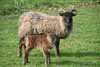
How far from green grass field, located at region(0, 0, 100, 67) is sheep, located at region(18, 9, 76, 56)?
814mm

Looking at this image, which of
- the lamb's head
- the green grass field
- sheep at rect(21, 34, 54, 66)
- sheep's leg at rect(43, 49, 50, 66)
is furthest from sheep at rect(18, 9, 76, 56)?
sheep's leg at rect(43, 49, 50, 66)

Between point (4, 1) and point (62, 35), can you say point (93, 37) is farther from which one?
point (4, 1)

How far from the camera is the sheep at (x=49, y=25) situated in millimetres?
16188

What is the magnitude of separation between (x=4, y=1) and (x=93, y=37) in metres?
11.1

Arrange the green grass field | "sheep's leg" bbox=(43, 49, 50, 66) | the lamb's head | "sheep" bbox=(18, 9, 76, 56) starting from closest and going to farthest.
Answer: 1. "sheep's leg" bbox=(43, 49, 50, 66)
2. the green grass field
3. the lamb's head
4. "sheep" bbox=(18, 9, 76, 56)

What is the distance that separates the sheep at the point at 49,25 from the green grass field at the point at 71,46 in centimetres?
81

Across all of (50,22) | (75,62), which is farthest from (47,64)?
(50,22)

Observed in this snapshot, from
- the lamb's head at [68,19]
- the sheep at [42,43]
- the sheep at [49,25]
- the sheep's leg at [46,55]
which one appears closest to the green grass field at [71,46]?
the sheep's leg at [46,55]

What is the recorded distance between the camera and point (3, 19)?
24.9m

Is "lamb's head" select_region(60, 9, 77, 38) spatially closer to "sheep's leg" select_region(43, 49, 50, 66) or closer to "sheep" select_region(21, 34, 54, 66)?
"sheep" select_region(21, 34, 54, 66)

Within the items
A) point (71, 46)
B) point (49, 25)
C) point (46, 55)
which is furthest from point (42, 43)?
point (71, 46)

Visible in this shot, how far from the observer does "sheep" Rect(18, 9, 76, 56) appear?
16.2 meters

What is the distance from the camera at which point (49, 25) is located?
1634 cm

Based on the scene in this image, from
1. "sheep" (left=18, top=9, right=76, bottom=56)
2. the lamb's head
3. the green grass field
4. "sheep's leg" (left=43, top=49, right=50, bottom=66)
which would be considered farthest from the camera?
"sheep" (left=18, top=9, right=76, bottom=56)
